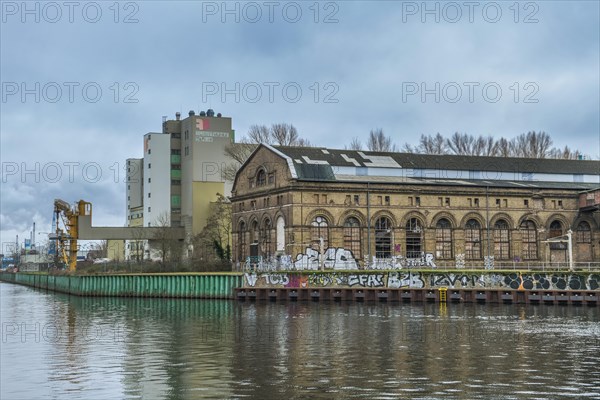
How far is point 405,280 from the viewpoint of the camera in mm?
56688

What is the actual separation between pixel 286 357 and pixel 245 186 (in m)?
47.9

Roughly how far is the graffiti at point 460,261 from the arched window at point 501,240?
12.1 feet

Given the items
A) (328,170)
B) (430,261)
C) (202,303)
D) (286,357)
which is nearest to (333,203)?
(328,170)

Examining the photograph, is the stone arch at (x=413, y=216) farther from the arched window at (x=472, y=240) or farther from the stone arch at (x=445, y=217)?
the arched window at (x=472, y=240)

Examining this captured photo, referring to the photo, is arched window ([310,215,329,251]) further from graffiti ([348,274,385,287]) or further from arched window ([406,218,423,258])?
graffiti ([348,274,385,287])

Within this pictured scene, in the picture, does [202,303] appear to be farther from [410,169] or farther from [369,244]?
[410,169]

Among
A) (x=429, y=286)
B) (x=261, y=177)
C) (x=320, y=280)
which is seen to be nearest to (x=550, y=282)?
(x=429, y=286)

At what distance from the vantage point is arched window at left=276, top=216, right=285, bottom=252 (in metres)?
68.1

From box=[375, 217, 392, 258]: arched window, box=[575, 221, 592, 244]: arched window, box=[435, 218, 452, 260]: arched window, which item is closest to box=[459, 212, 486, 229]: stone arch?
box=[435, 218, 452, 260]: arched window

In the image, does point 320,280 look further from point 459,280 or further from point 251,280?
point 459,280

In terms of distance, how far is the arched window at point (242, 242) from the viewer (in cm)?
7481

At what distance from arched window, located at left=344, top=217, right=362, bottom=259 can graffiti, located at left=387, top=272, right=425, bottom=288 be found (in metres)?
10.8

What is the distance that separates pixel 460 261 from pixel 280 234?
16.2m

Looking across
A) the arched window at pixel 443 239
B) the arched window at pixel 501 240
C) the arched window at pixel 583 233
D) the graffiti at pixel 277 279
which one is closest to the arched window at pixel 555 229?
the arched window at pixel 583 233
